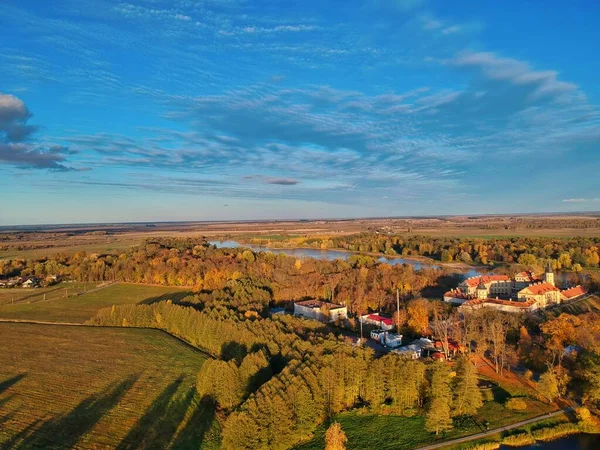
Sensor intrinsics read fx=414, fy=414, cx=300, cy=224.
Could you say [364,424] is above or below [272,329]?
below

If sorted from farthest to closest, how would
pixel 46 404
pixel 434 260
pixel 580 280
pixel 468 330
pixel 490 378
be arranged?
pixel 434 260, pixel 580 280, pixel 468 330, pixel 490 378, pixel 46 404

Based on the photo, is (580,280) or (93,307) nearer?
(93,307)

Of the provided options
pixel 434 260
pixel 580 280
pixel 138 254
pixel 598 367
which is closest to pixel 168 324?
pixel 598 367

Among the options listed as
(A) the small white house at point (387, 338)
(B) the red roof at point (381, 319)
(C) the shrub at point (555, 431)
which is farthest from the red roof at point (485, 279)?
(C) the shrub at point (555, 431)

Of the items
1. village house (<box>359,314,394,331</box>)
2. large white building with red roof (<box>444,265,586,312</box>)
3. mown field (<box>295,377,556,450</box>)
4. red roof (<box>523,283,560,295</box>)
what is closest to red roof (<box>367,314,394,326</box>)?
→ village house (<box>359,314,394,331</box>)

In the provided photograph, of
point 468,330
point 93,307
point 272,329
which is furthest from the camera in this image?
point 93,307

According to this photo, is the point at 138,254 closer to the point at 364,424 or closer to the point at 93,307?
the point at 93,307

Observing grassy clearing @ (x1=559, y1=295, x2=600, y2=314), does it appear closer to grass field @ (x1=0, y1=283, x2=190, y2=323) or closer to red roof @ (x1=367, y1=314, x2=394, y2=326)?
red roof @ (x1=367, y1=314, x2=394, y2=326)
